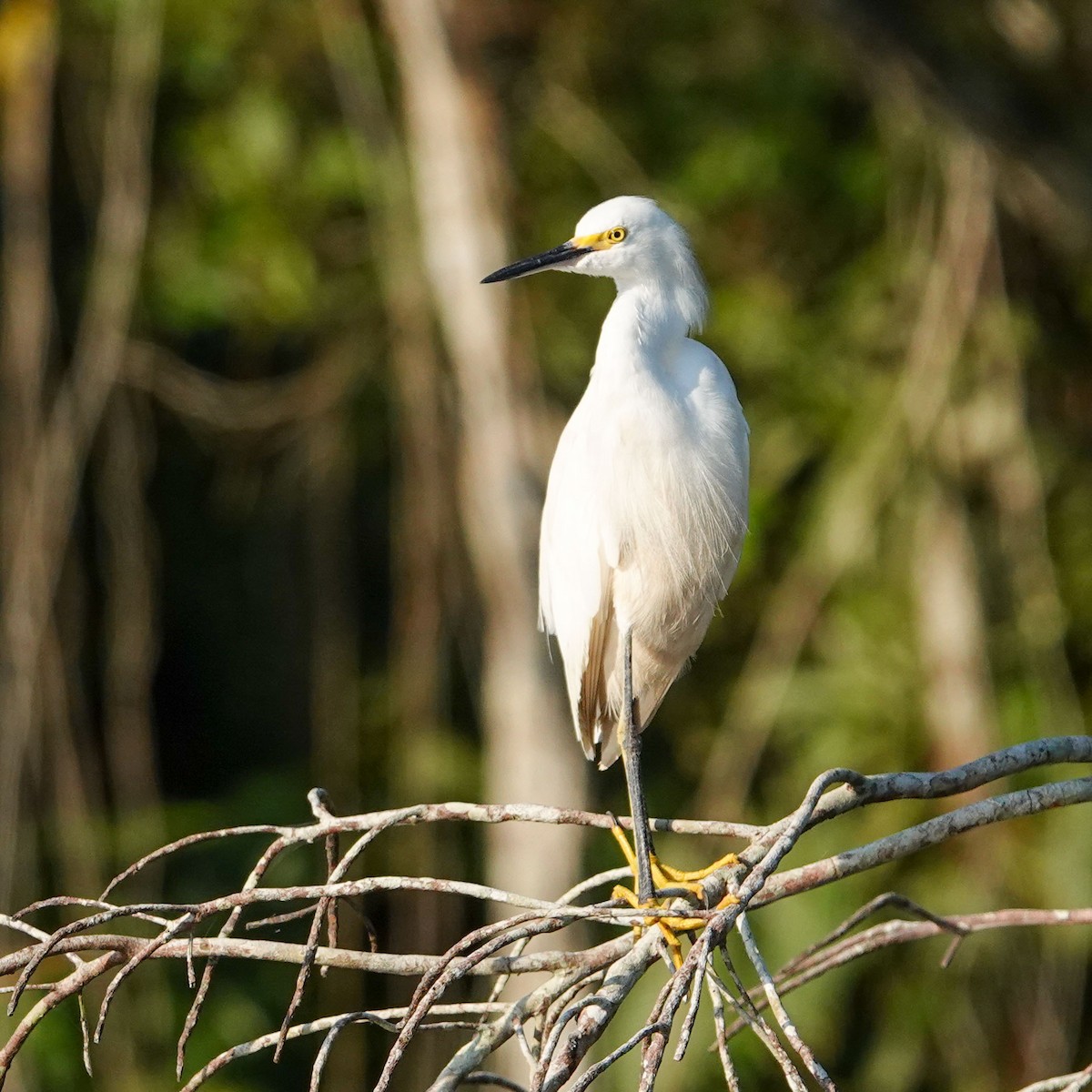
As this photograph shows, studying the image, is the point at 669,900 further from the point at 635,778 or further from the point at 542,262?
the point at 542,262

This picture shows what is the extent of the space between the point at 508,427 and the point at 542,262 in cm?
170

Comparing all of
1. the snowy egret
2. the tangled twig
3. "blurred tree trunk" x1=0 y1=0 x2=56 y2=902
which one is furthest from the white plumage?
"blurred tree trunk" x1=0 y1=0 x2=56 y2=902

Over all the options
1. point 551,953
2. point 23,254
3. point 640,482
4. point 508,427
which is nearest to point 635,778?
point 640,482

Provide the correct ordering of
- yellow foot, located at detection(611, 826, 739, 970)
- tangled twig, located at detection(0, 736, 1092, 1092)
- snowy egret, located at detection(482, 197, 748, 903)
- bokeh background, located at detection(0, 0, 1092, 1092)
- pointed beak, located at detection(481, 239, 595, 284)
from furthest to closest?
1. bokeh background, located at detection(0, 0, 1092, 1092)
2. pointed beak, located at detection(481, 239, 595, 284)
3. snowy egret, located at detection(482, 197, 748, 903)
4. yellow foot, located at detection(611, 826, 739, 970)
5. tangled twig, located at detection(0, 736, 1092, 1092)

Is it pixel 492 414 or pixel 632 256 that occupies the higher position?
pixel 492 414

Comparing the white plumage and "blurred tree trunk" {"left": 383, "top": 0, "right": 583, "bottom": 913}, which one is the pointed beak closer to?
the white plumage

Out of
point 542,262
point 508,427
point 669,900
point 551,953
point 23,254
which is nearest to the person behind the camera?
point 551,953

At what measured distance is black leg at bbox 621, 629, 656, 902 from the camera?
179 cm

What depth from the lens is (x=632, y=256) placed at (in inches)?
81.6

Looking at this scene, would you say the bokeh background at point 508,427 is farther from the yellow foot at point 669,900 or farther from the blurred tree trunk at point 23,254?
the yellow foot at point 669,900

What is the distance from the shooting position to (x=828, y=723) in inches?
172

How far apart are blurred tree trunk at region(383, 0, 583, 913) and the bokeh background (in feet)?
0.04

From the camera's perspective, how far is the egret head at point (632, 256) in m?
2.07

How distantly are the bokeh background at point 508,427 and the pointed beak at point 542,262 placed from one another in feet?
4.34
